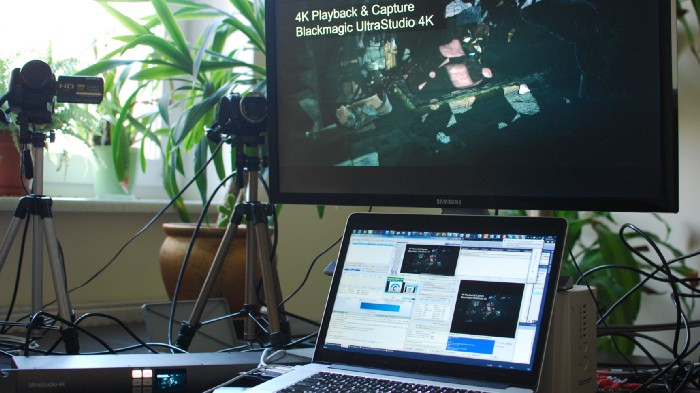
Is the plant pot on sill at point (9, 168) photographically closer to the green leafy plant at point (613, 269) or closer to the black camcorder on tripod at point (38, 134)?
the black camcorder on tripod at point (38, 134)

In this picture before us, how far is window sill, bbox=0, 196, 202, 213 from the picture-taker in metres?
1.96

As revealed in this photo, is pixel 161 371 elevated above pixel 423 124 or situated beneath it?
situated beneath

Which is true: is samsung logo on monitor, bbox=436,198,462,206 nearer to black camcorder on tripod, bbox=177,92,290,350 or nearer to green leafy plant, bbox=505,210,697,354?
black camcorder on tripod, bbox=177,92,290,350

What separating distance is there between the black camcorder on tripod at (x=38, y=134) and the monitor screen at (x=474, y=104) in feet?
1.58

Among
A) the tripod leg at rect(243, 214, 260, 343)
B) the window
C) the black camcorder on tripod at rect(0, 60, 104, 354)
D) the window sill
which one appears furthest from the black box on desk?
the window

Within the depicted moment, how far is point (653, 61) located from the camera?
1.00 meters

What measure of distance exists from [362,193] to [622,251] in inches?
42.1

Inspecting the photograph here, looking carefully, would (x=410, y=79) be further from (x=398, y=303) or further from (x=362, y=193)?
(x=398, y=303)

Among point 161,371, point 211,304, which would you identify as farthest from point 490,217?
point 211,304

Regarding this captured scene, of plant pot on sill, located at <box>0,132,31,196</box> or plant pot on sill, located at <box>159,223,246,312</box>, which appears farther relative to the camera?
plant pot on sill, located at <box>0,132,31,196</box>

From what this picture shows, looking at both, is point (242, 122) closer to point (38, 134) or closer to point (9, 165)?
point (38, 134)

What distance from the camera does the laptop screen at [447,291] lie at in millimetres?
964

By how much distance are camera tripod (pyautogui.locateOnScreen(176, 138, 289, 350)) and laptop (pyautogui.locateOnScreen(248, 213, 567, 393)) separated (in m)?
0.39

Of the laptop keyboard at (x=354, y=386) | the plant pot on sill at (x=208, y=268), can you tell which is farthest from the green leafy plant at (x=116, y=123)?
the laptop keyboard at (x=354, y=386)
